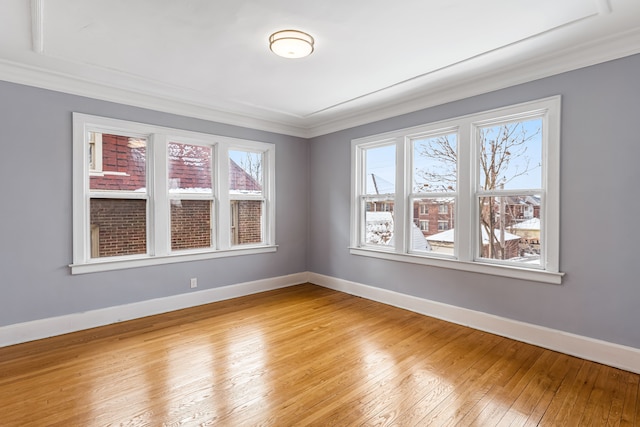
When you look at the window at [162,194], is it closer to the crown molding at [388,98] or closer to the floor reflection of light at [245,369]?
the crown molding at [388,98]

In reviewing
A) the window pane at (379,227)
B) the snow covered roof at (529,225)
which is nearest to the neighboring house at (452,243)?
the snow covered roof at (529,225)

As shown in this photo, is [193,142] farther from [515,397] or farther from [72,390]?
[515,397]

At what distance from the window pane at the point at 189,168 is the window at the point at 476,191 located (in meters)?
2.25

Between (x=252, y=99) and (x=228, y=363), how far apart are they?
3.01 m

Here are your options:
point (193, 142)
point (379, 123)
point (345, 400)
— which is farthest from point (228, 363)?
point (379, 123)

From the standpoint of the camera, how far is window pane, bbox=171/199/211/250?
13.7ft

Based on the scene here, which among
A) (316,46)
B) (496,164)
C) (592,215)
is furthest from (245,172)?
(592,215)

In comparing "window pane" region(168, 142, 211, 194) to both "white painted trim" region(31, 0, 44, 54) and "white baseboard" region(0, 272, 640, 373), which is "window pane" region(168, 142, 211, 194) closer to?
"white baseboard" region(0, 272, 640, 373)

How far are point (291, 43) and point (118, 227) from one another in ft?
9.50

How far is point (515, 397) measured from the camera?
2236mm

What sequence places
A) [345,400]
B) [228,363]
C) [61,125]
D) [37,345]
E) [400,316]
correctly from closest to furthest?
1. [345,400]
2. [228,363]
3. [37,345]
4. [61,125]
5. [400,316]

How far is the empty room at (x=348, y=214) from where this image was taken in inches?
87.7

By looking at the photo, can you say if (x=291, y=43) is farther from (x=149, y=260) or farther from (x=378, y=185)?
(x=149, y=260)

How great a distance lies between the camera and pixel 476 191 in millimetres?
3492
